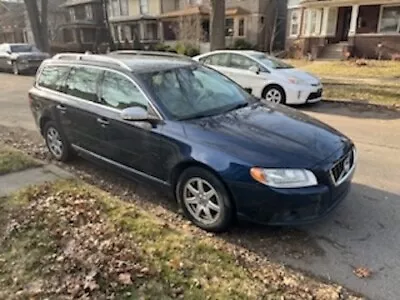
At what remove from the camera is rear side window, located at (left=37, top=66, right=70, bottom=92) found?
5305mm

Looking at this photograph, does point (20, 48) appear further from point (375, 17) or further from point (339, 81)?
point (375, 17)

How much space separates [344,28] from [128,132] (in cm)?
2462

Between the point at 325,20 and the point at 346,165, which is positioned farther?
the point at 325,20

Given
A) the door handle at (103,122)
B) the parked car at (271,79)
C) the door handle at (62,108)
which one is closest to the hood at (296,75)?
the parked car at (271,79)

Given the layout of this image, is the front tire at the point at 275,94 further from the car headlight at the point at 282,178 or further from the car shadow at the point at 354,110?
the car headlight at the point at 282,178

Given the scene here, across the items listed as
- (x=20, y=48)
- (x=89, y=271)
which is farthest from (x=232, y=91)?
(x=20, y=48)

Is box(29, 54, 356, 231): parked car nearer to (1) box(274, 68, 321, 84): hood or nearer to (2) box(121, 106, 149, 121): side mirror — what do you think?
(2) box(121, 106, 149, 121): side mirror

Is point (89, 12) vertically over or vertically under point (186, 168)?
over

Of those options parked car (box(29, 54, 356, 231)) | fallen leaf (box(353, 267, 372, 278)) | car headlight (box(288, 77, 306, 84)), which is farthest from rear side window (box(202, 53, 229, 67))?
fallen leaf (box(353, 267, 372, 278))

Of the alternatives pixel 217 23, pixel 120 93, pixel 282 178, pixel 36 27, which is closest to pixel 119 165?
pixel 120 93

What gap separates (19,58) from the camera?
19.1m

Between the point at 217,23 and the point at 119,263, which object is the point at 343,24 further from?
the point at 119,263

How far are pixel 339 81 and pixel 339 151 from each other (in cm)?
1095

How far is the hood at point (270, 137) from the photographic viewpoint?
3.31 m
